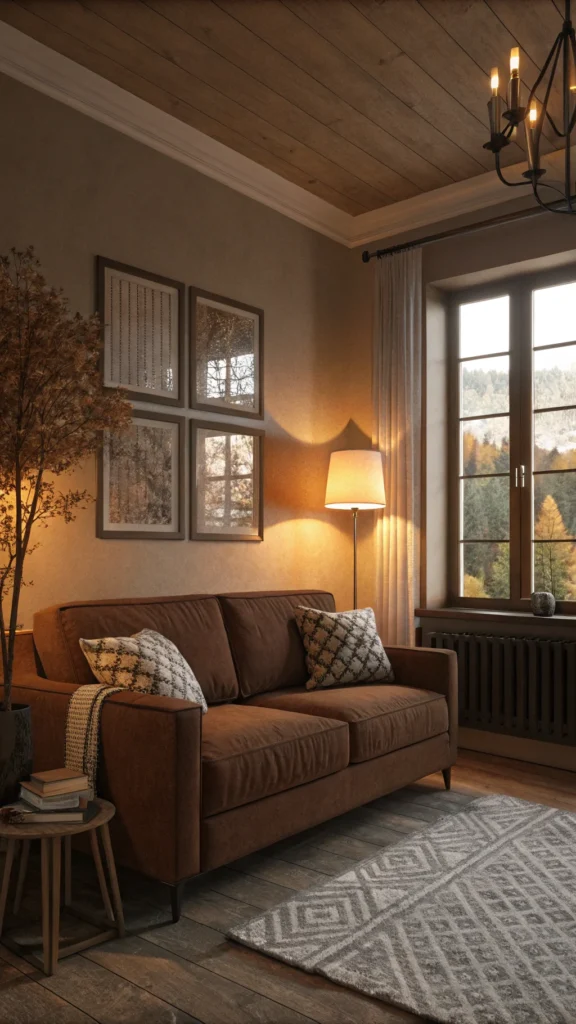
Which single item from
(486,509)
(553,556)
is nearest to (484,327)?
(486,509)

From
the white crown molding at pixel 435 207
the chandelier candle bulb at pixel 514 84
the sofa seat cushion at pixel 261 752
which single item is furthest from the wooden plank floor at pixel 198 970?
the white crown molding at pixel 435 207

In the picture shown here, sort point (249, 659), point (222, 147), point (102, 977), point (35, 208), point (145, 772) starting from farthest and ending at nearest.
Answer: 1. point (222, 147)
2. point (249, 659)
3. point (35, 208)
4. point (145, 772)
5. point (102, 977)

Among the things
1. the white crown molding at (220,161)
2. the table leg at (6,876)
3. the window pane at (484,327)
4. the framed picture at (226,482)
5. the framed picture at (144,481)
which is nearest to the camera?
the table leg at (6,876)

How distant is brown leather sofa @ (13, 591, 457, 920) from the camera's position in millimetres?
2316

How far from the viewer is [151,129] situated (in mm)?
3664

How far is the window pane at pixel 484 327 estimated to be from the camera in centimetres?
→ 455

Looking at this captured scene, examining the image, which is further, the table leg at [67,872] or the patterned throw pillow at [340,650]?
the patterned throw pillow at [340,650]

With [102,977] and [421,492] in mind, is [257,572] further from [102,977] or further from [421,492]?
[102,977]

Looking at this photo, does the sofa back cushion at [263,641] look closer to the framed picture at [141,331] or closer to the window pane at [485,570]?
the framed picture at [141,331]

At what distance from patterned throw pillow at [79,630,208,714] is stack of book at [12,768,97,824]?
464 mm

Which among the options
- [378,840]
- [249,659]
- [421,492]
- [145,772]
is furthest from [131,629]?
[421,492]

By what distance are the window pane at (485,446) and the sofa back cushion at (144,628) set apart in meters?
1.88

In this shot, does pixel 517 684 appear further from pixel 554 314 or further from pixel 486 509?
pixel 554 314

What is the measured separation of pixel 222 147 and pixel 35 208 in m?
1.18
